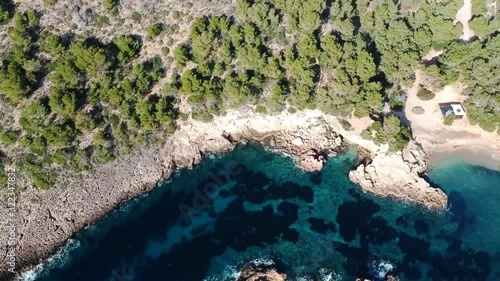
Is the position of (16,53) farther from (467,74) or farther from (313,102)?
(467,74)

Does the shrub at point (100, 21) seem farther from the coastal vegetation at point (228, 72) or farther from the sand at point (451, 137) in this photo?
the sand at point (451, 137)

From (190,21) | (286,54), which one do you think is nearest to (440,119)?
(286,54)

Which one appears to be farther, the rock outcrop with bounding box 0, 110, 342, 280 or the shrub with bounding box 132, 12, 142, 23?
the shrub with bounding box 132, 12, 142, 23

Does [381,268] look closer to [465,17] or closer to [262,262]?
[262,262]

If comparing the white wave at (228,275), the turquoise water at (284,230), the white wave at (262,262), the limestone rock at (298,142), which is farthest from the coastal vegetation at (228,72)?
the white wave at (262,262)

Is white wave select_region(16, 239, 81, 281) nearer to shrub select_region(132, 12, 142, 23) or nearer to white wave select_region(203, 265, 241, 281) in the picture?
white wave select_region(203, 265, 241, 281)

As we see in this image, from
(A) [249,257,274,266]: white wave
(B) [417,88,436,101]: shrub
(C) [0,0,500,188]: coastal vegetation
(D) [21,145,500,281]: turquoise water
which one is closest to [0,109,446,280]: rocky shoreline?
(D) [21,145,500,281]: turquoise water

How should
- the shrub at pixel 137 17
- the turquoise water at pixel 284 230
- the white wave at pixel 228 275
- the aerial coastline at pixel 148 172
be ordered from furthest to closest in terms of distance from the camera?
the shrub at pixel 137 17 → the aerial coastline at pixel 148 172 → the turquoise water at pixel 284 230 → the white wave at pixel 228 275
